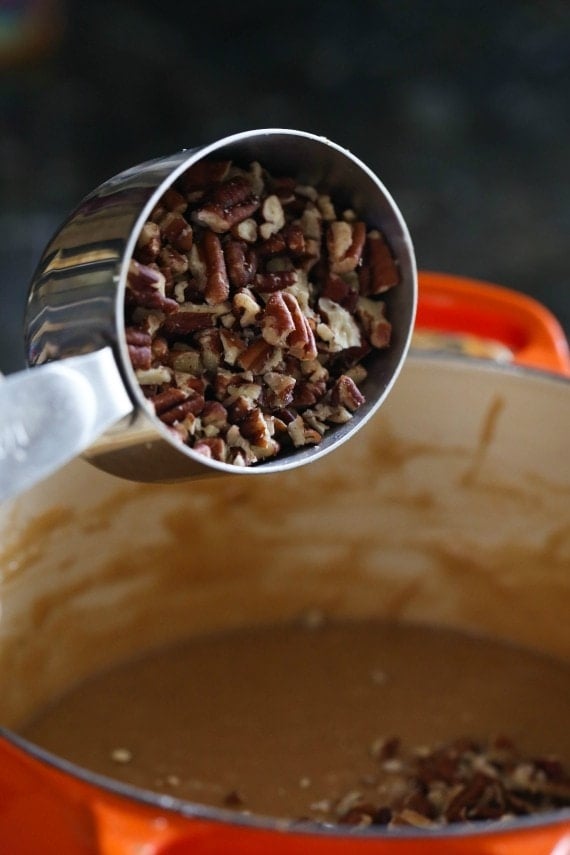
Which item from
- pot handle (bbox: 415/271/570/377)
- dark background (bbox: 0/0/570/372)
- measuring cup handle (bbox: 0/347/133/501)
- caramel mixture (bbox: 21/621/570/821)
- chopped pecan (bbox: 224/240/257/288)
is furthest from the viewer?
dark background (bbox: 0/0/570/372)

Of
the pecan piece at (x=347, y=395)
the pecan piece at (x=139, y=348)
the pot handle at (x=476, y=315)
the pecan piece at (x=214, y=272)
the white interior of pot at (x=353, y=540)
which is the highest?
the pecan piece at (x=214, y=272)

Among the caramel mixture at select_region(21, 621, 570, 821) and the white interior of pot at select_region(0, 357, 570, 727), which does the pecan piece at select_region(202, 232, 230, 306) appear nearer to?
the white interior of pot at select_region(0, 357, 570, 727)

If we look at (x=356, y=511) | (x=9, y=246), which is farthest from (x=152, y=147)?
(x=356, y=511)

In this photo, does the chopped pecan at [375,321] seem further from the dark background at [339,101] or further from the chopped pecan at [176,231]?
the dark background at [339,101]

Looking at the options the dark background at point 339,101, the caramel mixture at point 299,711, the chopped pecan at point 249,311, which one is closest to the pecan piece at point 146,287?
the chopped pecan at point 249,311

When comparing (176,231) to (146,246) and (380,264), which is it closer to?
(146,246)

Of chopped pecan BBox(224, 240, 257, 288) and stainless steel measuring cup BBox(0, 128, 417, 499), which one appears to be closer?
stainless steel measuring cup BBox(0, 128, 417, 499)

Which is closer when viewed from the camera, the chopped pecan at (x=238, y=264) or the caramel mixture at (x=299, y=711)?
the chopped pecan at (x=238, y=264)

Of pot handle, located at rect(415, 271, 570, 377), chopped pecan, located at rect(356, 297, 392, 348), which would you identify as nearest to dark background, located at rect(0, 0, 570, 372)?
pot handle, located at rect(415, 271, 570, 377)
